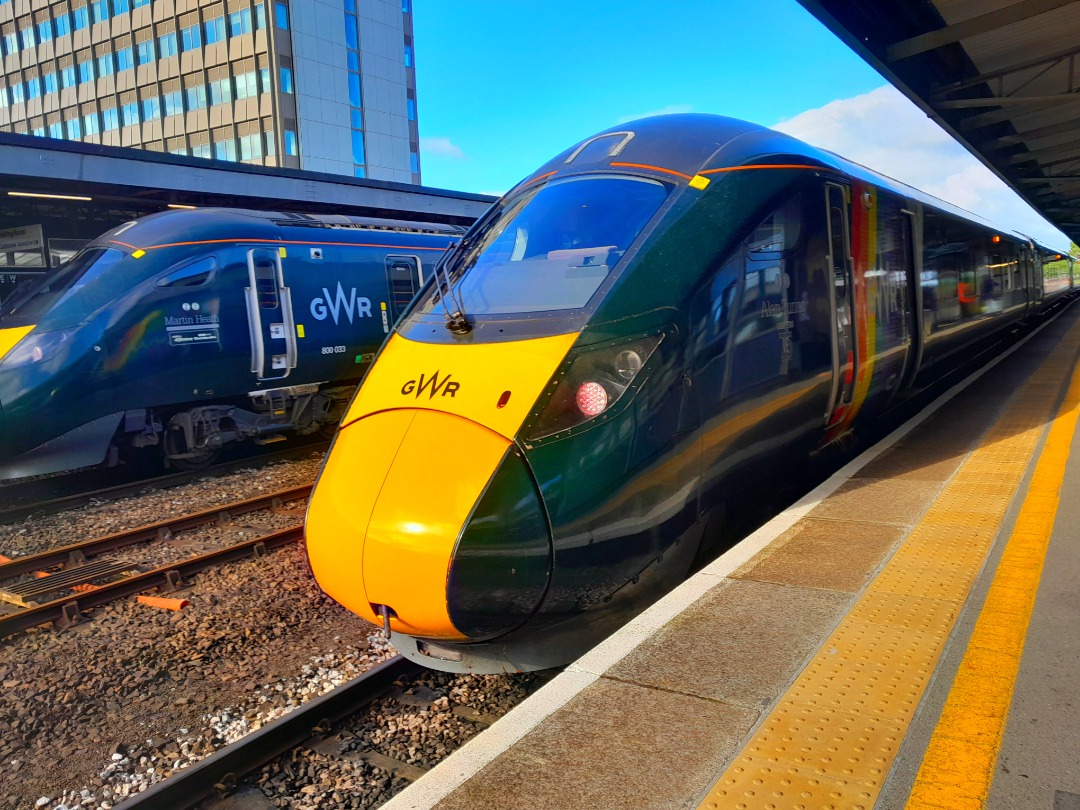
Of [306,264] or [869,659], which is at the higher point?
[306,264]

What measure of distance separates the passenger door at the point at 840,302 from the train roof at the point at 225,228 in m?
7.04

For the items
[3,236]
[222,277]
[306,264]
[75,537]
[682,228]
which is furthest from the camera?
[3,236]

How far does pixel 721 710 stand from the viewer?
8.34 feet

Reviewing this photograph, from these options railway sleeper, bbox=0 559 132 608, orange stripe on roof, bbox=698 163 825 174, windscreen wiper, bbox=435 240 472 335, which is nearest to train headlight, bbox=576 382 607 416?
windscreen wiper, bbox=435 240 472 335

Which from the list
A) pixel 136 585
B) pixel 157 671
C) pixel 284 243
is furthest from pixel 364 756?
pixel 284 243

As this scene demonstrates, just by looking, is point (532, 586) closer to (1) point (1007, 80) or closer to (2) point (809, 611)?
(2) point (809, 611)

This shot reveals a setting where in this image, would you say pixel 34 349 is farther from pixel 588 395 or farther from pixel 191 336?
pixel 588 395

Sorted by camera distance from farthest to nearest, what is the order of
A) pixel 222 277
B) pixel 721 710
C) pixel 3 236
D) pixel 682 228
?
pixel 3 236 < pixel 222 277 < pixel 682 228 < pixel 721 710

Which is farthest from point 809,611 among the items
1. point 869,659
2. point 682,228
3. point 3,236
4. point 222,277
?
point 3,236

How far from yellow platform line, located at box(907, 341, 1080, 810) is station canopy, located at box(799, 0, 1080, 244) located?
6.11 meters

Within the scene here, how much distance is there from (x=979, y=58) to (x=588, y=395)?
988 cm

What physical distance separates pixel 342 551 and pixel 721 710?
5.77ft

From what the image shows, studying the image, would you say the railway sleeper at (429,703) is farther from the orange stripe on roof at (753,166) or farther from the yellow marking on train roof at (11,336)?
the yellow marking on train roof at (11,336)

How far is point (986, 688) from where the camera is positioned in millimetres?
2564
